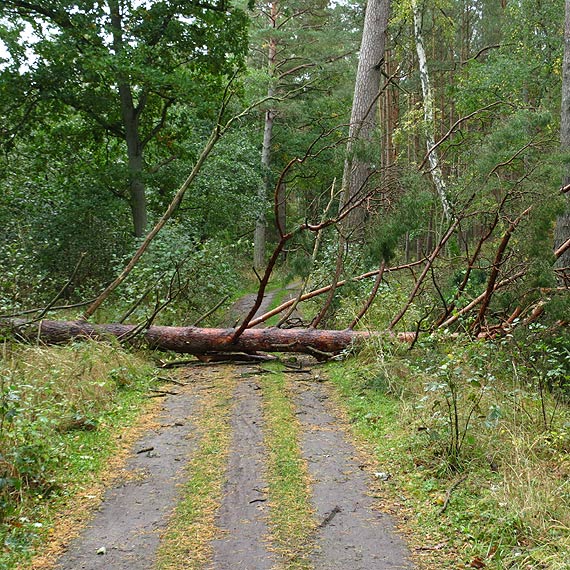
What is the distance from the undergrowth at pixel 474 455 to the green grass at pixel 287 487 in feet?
2.41

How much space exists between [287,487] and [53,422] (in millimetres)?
2084

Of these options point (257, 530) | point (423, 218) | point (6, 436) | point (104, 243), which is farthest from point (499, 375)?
point (104, 243)

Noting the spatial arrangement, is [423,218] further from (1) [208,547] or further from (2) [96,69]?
(2) [96,69]

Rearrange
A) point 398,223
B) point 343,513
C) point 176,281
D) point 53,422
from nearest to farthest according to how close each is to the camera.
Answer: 1. point 343,513
2. point 53,422
3. point 398,223
4. point 176,281

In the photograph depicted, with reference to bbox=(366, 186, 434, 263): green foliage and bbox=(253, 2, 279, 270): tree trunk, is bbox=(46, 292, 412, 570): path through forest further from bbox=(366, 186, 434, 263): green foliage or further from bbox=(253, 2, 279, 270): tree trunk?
bbox=(253, 2, 279, 270): tree trunk

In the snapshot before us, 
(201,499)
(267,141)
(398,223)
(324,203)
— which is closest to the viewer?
(201,499)

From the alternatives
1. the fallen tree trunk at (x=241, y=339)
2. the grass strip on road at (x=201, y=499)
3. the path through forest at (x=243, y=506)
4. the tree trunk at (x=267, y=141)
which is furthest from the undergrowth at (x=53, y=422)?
the tree trunk at (x=267, y=141)

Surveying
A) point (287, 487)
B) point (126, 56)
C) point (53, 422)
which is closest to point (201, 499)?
point (287, 487)

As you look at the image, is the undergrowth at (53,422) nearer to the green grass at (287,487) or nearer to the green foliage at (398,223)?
the green grass at (287,487)

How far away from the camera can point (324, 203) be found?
53.7 ft

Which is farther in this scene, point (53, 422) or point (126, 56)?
point (126, 56)

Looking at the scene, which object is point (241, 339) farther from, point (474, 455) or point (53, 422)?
point (474, 455)

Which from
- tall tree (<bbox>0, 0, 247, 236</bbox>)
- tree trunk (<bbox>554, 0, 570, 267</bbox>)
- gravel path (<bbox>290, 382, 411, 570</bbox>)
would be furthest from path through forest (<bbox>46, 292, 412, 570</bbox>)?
tall tree (<bbox>0, 0, 247, 236</bbox>)

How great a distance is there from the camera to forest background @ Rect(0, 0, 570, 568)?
21.6 feet
